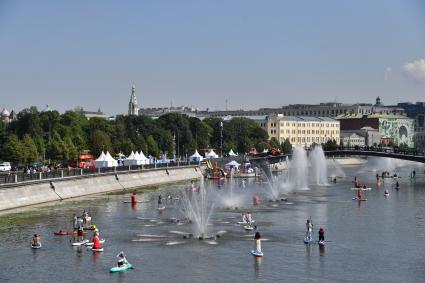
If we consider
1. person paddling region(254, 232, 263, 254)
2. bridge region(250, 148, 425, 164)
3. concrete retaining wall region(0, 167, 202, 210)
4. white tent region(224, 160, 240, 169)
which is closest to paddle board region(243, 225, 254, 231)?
person paddling region(254, 232, 263, 254)

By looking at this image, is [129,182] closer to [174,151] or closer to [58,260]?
[58,260]

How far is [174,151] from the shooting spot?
19812 cm

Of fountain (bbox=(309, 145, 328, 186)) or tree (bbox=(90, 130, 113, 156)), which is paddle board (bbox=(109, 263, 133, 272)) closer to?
fountain (bbox=(309, 145, 328, 186))

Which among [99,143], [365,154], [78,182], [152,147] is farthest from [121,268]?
[152,147]

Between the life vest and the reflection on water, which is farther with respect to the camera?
the life vest

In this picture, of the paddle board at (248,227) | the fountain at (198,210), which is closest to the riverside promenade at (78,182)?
the fountain at (198,210)

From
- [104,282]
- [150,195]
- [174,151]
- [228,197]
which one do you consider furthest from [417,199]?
[174,151]

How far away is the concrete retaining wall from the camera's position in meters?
81.0

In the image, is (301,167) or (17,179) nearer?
(17,179)

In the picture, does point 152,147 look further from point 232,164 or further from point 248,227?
point 248,227

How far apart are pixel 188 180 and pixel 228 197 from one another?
40098mm

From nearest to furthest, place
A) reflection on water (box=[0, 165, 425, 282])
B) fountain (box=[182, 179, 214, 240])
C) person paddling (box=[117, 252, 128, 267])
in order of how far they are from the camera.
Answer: reflection on water (box=[0, 165, 425, 282]), person paddling (box=[117, 252, 128, 267]), fountain (box=[182, 179, 214, 240])

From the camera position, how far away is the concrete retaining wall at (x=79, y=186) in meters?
81.0

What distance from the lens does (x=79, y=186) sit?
323 ft
